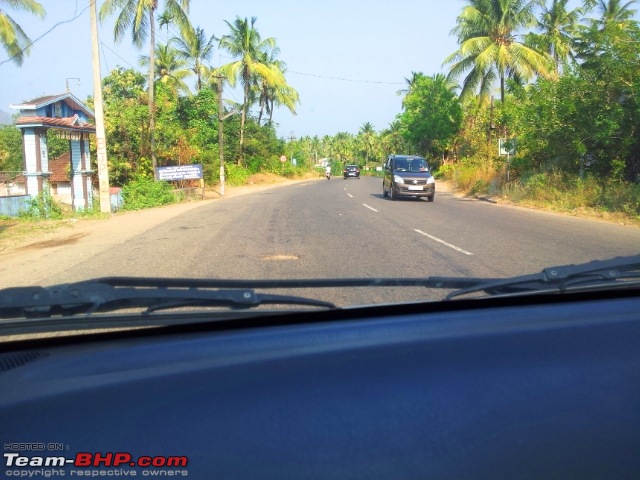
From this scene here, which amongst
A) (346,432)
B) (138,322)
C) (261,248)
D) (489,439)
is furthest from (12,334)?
(261,248)

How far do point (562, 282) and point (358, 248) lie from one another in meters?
6.45

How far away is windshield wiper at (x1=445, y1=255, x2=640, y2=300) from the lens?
9.27 ft

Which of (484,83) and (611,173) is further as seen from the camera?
(484,83)

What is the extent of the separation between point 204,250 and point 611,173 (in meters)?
13.7

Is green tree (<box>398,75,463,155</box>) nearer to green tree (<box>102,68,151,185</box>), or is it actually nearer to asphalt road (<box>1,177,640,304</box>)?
green tree (<box>102,68,151,185</box>)

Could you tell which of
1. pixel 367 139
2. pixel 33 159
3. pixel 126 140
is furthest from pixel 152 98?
pixel 367 139

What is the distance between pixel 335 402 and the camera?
1.77 metres

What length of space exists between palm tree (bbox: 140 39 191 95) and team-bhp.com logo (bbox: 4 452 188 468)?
4113cm

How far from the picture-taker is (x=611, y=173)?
17.7 metres

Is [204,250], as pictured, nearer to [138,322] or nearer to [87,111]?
[138,322]

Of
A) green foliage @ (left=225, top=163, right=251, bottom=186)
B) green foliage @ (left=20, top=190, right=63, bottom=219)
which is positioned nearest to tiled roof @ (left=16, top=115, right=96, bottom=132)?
green foliage @ (left=20, top=190, right=63, bottom=219)

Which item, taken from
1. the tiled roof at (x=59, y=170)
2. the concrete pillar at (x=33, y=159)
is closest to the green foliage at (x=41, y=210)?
the concrete pillar at (x=33, y=159)

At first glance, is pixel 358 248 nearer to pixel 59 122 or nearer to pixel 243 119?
pixel 59 122

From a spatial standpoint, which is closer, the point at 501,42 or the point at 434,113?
the point at 501,42
